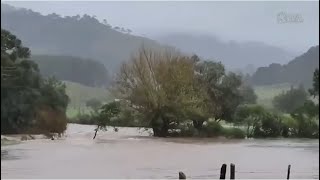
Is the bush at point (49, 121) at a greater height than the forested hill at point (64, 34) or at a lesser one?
lesser

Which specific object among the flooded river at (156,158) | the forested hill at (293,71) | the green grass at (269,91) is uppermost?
the forested hill at (293,71)

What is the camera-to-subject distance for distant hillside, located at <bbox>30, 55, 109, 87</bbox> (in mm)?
4160

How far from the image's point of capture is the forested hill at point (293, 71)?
11.9ft

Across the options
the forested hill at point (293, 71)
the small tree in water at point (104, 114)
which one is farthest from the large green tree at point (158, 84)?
the forested hill at point (293, 71)

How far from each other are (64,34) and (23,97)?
8.86 feet

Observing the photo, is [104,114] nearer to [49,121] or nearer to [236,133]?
[236,133]

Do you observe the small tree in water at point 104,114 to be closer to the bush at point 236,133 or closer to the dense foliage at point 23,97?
the dense foliage at point 23,97

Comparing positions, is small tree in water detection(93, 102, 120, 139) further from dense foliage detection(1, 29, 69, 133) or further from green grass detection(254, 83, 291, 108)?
dense foliage detection(1, 29, 69, 133)

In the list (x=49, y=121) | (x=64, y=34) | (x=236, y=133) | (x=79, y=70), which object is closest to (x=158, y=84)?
(x=236, y=133)

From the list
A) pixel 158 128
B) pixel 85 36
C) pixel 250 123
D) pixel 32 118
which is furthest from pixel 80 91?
pixel 158 128

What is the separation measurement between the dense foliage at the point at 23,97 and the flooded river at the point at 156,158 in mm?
3921

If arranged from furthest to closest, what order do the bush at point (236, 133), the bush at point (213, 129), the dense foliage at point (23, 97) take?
the bush at point (213, 129), the bush at point (236, 133), the dense foliage at point (23, 97)

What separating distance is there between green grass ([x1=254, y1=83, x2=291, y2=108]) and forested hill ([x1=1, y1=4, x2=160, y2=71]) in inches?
66.6

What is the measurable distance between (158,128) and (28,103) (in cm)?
1284
